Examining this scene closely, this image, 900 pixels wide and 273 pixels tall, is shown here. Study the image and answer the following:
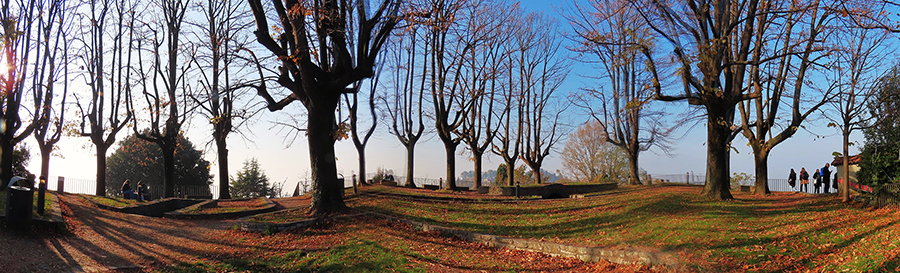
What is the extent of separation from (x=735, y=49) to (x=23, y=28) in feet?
83.4

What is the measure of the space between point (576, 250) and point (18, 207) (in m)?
10.6

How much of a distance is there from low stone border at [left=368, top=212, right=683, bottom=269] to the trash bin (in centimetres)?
787

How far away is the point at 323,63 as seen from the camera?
12570 mm

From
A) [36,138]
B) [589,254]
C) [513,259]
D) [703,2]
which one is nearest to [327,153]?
[513,259]

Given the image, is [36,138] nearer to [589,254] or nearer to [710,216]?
[589,254]

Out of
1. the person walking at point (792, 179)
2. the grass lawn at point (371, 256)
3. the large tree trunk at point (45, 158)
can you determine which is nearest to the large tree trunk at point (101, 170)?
the large tree trunk at point (45, 158)

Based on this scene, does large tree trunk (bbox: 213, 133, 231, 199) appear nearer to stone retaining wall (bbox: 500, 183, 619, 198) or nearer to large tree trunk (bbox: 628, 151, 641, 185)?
stone retaining wall (bbox: 500, 183, 619, 198)

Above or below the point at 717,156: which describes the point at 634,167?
below

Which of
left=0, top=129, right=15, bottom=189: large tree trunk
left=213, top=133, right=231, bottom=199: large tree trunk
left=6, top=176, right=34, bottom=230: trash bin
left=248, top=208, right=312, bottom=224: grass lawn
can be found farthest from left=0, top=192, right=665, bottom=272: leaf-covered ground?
left=213, top=133, right=231, bottom=199: large tree trunk

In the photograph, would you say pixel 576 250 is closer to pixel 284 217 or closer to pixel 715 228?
pixel 715 228

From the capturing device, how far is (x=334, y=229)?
1069 cm

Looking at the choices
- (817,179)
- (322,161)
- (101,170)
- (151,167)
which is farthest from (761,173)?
(151,167)

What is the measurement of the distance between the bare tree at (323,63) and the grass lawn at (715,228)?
7.21 ft

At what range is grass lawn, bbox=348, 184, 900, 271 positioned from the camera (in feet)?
21.8
